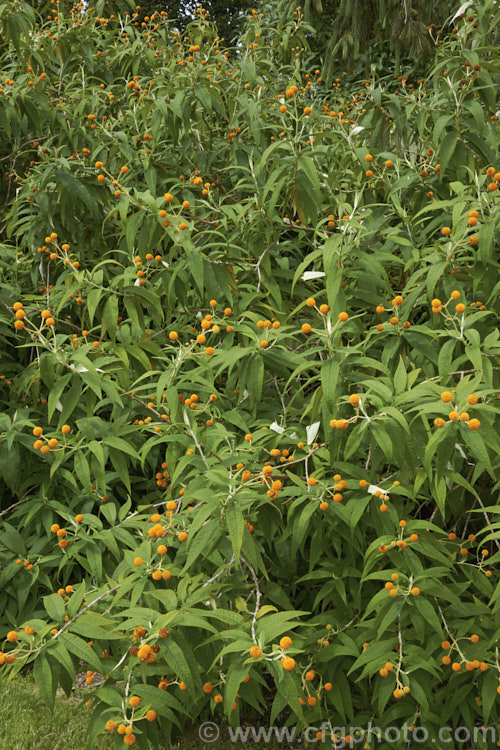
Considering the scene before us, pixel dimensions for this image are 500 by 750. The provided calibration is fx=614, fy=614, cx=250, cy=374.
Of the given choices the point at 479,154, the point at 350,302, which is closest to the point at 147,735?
the point at 350,302

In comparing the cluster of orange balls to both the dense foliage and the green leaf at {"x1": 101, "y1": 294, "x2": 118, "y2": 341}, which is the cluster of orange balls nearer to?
the dense foliage

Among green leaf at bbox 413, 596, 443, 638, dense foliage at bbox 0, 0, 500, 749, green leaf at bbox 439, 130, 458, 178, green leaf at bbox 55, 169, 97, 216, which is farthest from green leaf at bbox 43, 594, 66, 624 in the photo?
green leaf at bbox 439, 130, 458, 178

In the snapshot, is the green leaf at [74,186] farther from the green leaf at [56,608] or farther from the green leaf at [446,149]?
the green leaf at [56,608]

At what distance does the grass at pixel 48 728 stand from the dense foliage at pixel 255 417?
0.15m

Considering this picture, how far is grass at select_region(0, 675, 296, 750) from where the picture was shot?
261 cm

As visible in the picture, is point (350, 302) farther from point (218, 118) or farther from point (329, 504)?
point (218, 118)

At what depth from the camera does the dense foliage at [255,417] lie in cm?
192

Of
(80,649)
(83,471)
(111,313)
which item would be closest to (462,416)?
(80,649)

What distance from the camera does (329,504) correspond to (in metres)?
2.14

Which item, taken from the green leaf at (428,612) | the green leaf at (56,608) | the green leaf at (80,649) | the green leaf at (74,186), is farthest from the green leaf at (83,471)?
the green leaf at (74,186)

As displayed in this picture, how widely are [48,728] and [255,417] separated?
1.65m

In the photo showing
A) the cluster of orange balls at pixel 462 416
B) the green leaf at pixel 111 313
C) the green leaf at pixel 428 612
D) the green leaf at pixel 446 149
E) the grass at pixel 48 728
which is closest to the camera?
the cluster of orange balls at pixel 462 416

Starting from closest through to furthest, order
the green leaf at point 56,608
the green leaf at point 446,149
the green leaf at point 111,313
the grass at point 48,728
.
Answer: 1. the green leaf at point 56,608
2. the grass at point 48,728
3. the green leaf at point 111,313
4. the green leaf at point 446,149

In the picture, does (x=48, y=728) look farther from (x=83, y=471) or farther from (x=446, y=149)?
(x=446, y=149)
